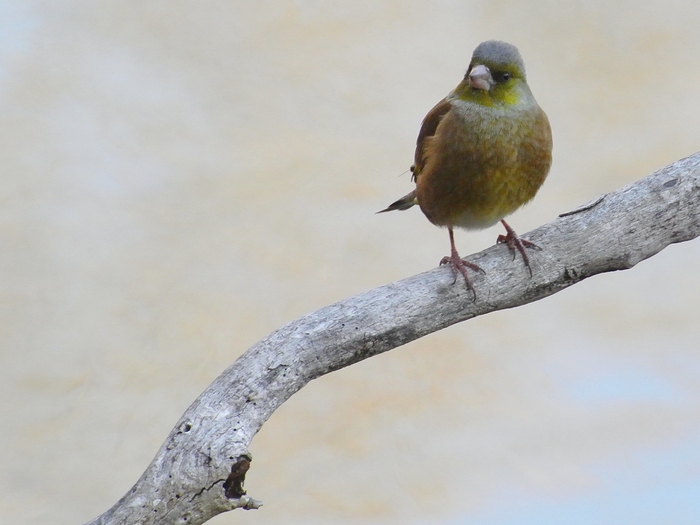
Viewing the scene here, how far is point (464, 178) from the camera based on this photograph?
7.03 feet

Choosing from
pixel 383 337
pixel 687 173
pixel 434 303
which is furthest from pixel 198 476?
pixel 687 173

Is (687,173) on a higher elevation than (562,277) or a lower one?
higher

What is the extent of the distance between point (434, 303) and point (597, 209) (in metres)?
0.53

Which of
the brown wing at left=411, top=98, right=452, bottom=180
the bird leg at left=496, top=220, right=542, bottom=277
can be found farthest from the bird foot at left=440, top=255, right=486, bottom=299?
the brown wing at left=411, top=98, right=452, bottom=180

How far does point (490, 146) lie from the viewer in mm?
2098

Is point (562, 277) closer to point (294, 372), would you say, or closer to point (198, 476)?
point (294, 372)

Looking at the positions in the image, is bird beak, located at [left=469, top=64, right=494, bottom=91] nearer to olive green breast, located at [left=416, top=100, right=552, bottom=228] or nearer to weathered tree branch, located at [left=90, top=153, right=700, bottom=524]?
olive green breast, located at [left=416, top=100, right=552, bottom=228]

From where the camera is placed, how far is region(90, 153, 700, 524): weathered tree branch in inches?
65.9

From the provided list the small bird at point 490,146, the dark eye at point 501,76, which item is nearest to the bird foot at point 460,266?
the small bird at point 490,146

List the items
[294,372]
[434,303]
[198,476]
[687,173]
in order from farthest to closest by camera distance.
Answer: [687,173] < [434,303] < [294,372] < [198,476]

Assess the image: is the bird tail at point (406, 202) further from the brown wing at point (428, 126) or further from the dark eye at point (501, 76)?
the dark eye at point (501, 76)

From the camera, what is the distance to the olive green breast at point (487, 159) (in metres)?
2.11

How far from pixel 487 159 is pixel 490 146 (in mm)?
34

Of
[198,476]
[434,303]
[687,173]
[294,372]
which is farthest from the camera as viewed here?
[687,173]
